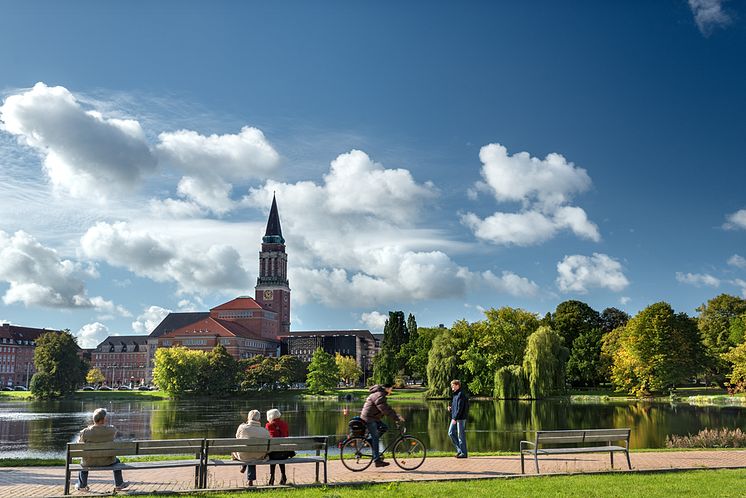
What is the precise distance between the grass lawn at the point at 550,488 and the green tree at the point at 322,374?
301ft

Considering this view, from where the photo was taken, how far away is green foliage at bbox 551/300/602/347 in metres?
86.6

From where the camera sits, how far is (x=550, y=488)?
40.8 feet

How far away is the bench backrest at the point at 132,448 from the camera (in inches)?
495

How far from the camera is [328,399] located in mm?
90938

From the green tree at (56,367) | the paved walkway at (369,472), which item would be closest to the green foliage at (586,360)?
the paved walkway at (369,472)

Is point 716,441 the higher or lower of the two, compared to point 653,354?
lower

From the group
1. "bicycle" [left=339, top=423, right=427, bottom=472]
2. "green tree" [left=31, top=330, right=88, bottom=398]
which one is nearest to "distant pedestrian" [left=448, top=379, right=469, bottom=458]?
"bicycle" [left=339, top=423, right=427, bottom=472]

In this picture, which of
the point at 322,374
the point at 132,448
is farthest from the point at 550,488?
the point at 322,374

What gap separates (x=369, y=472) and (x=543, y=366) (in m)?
53.0

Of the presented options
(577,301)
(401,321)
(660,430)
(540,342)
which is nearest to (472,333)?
(540,342)

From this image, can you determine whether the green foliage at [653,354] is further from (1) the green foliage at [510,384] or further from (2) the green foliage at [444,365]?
(2) the green foliage at [444,365]

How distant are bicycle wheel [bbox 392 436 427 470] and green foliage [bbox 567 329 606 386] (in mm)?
67215

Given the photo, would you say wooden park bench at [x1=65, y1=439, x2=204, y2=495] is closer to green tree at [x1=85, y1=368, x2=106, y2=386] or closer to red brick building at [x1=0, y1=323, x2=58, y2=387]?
green tree at [x1=85, y1=368, x2=106, y2=386]

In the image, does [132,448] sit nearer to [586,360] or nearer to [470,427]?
[470,427]
